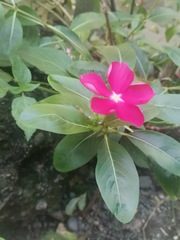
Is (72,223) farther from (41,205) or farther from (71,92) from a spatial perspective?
(71,92)

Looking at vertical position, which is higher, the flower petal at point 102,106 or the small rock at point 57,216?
the flower petal at point 102,106

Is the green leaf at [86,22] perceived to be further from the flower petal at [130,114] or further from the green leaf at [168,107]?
the flower petal at [130,114]

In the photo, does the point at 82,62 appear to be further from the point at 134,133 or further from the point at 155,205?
the point at 155,205

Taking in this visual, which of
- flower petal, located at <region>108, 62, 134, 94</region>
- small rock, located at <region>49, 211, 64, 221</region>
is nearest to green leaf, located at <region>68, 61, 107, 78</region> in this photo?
flower petal, located at <region>108, 62, 134, 94</region>

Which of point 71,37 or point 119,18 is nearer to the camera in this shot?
point 71,37

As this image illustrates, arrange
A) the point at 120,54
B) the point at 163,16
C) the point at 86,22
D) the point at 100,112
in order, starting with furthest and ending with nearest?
1. the point at 163,16
2. the point at 86,22
3. the point at 120,54
4. the point at 100,112

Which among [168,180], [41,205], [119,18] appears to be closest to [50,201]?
[41,205]

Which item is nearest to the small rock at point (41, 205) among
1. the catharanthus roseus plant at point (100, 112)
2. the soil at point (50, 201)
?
the soil at point (50, 201)
